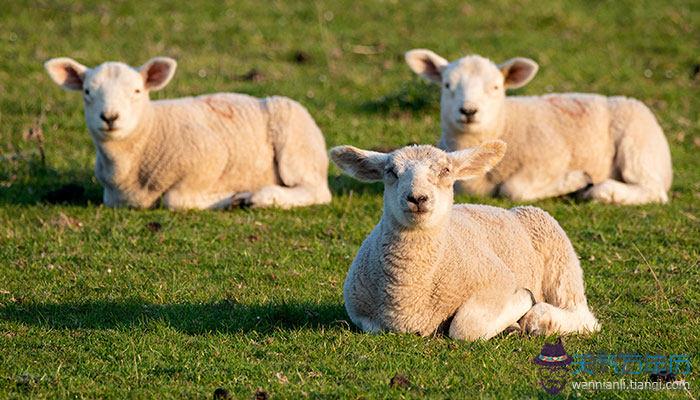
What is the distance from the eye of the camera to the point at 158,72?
1185cm

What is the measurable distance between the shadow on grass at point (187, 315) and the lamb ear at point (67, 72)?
3840 mm

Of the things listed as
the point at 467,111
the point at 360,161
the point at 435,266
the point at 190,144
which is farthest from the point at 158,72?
the point at 435,266

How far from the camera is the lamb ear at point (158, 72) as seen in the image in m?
11.7

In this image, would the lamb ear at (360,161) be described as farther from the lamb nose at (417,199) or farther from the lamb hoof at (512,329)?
the lamb hoof at (512,329)

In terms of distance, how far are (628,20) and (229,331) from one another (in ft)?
44.4

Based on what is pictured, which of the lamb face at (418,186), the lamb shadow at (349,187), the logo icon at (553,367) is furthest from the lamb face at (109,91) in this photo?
the logo icon at (553,367)

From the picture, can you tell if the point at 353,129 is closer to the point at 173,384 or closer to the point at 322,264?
the point at 322,264

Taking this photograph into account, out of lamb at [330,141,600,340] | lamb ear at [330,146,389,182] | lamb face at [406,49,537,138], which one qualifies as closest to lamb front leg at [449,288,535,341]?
lamb at [330,141,600,340]

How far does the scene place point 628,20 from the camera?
19484 mm

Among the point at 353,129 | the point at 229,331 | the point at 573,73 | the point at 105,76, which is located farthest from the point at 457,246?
the point at 573,73

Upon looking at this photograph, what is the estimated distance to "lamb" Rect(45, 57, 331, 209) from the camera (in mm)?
11336

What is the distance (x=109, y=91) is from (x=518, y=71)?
4.18 meters

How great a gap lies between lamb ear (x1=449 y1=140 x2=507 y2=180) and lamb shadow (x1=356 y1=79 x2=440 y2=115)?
752 centimetres

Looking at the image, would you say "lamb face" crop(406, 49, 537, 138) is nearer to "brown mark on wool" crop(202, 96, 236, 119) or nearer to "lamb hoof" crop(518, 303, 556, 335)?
"brown mark on wool" crop(202, 96, 236, 119)
